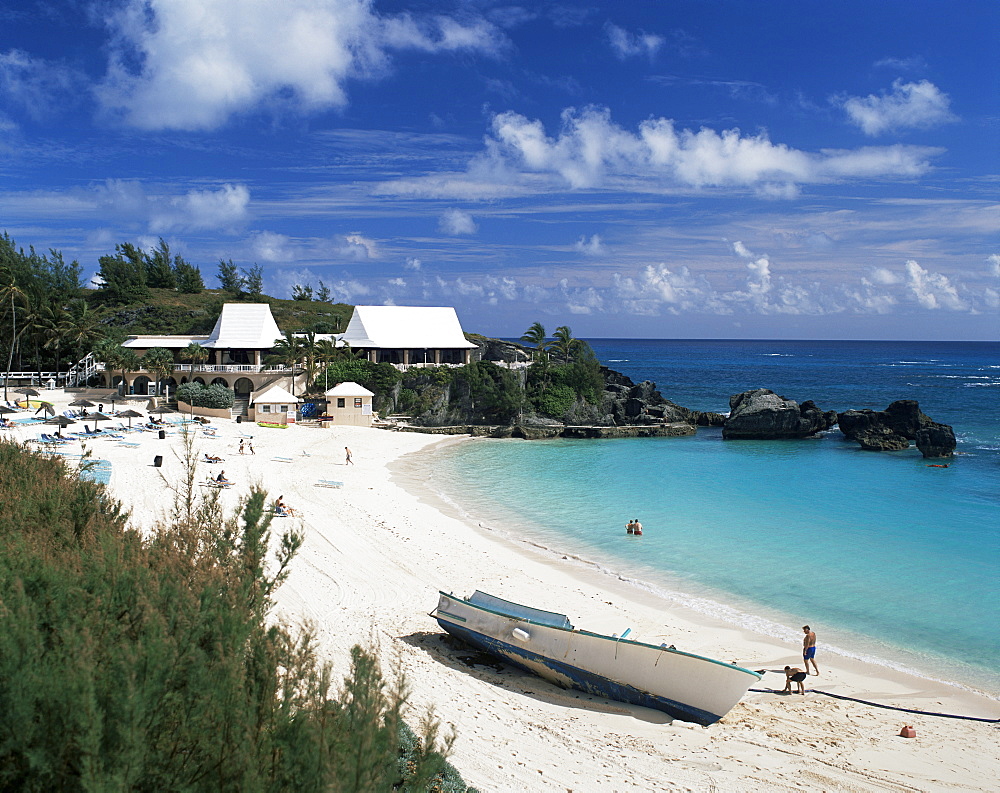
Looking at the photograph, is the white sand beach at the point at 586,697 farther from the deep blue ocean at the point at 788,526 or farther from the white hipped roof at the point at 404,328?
the white hipped roof at the point at 404,328

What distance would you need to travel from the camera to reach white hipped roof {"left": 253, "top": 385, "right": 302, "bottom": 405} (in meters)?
38.2

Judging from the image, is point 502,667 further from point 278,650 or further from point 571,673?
point 278,650

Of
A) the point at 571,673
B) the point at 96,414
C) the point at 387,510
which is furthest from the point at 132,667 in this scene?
the point at 96,414

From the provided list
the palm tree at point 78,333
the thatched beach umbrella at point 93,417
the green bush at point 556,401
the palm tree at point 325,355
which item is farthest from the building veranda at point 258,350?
the thatched beach umbrella at point 93,417

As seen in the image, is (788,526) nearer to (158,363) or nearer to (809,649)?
(809,649)

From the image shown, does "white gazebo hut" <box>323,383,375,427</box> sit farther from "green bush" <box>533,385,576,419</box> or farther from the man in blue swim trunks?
the man in blue swim trunks

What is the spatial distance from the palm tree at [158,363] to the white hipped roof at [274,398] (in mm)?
5842

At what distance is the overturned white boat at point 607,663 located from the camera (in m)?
10.1

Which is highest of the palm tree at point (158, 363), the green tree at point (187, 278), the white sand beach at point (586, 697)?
the green tree at point (187, 278)

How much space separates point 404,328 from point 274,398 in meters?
12.7

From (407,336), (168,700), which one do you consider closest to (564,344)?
(407,336)

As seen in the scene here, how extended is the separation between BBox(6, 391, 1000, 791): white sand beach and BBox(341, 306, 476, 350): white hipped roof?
27.1m

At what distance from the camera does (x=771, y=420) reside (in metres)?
44.0

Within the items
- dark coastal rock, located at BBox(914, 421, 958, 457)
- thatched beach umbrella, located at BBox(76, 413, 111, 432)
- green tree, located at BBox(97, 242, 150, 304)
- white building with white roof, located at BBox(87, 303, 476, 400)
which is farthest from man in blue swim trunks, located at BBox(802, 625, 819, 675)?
green tree, located at BBox(97, 242, 150, 304)
